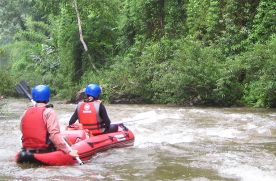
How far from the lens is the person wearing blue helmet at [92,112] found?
7863mm

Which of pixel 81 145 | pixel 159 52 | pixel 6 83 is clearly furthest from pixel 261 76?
pixel 6 83

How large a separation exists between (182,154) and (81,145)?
164 centimetres

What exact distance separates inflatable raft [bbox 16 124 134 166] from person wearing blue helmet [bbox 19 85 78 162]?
10 centimetres

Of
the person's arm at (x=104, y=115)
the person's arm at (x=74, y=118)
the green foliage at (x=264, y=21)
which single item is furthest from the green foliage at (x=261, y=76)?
the person's arm at (x=74, y=118)

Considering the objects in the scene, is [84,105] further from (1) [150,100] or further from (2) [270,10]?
(2) [270,10]

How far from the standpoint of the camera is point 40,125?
21.5 feet

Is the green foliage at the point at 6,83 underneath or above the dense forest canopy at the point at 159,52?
underneath

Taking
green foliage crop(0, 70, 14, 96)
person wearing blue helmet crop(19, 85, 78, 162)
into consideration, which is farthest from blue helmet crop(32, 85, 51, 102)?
green foliage crop(0, 70, 14, 96)

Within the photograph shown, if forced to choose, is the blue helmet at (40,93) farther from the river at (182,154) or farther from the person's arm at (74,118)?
the person's arm at (74,118)

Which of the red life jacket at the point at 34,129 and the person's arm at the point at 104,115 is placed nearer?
the red life jacket at the point at 34,129

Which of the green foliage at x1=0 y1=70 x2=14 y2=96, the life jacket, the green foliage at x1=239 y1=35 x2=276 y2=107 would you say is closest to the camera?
the life jacket

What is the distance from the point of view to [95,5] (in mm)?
23656

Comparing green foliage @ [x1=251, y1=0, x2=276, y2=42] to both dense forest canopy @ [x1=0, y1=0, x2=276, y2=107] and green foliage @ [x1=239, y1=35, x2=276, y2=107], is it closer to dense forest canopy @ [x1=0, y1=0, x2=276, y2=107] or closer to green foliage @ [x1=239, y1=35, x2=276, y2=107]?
dense forest canopy @ [x1=0, y1=0, x2=276, y2=107]

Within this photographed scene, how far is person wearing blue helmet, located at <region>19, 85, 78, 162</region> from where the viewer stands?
6520 mm
